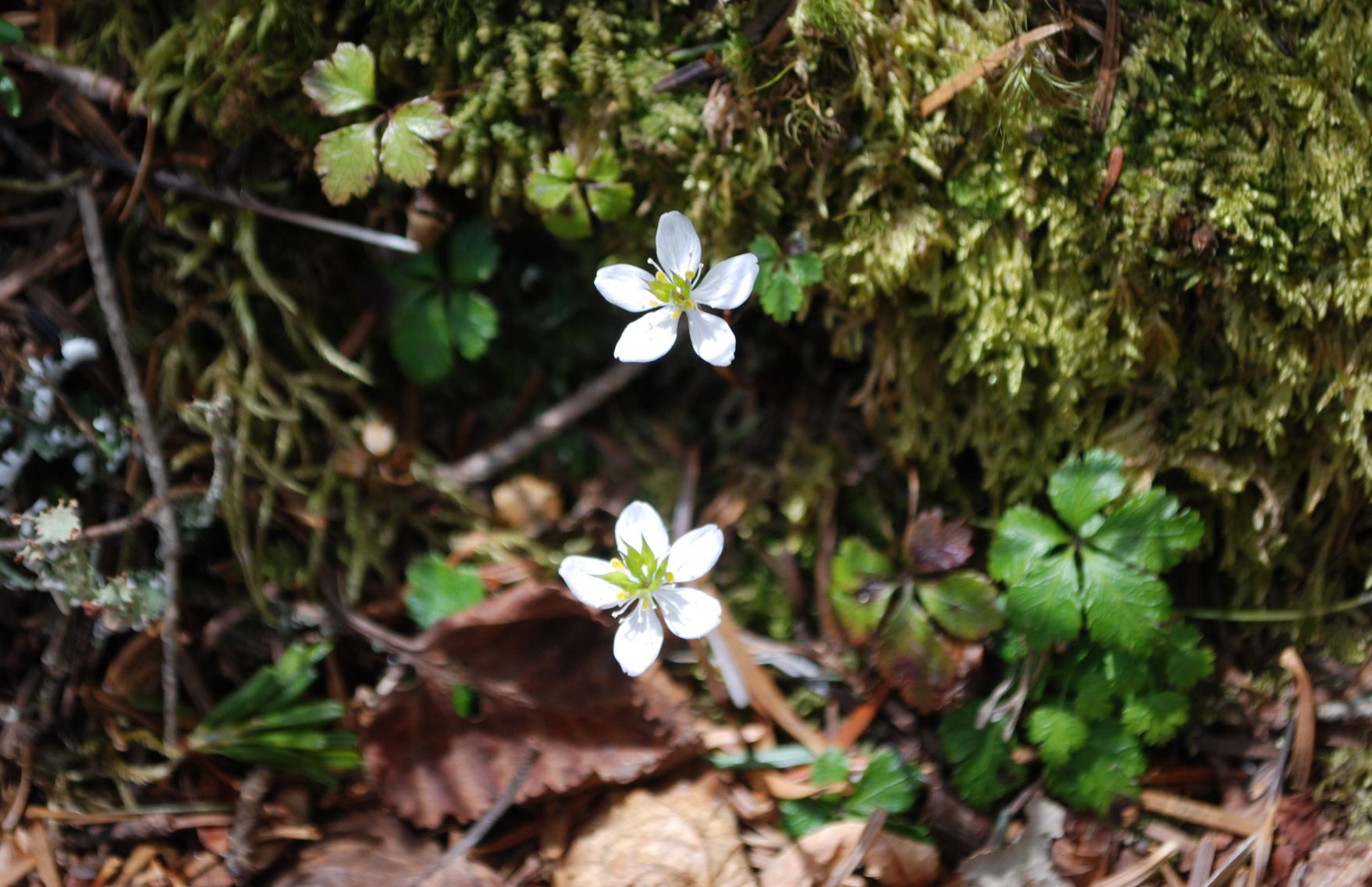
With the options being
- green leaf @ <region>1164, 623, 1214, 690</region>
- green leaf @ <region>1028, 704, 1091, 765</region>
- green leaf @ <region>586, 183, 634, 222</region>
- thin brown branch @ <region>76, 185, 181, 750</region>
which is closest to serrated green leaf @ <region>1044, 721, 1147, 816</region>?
green leaf @ <region>1028, 704, 1091, 765</region>

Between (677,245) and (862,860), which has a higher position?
(677,245)

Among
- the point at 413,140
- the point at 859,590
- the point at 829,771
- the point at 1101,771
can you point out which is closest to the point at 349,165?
the point at 413,140

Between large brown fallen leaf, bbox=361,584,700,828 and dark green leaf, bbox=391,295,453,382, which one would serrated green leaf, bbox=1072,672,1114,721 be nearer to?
large brown fallen leaf, bbox=361,584,700,828

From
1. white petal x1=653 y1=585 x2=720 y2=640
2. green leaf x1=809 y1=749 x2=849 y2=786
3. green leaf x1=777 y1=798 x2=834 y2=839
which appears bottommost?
green leaf x1=777 y1=798 x2=834 y2=839

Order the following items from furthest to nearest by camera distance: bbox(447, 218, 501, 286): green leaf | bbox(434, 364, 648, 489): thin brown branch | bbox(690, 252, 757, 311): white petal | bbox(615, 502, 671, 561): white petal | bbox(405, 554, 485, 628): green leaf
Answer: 1. bbox(434, 364, 648, 489): thin brown branch
2. bbox(447, 218, 501, 286): green leaf
3. bbox(405, 554, 485, 628): green leaf
4. bbox(615, 502, 671, 561): white petal
5. bbox(690, 252, 757, 311): white petal

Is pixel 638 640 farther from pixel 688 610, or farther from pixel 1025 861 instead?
pixel 1025 861

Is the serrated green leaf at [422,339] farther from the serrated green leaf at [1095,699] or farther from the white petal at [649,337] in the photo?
the serrated green leaf at [1095,699]

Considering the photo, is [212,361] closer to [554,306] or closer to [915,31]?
[554,306]
